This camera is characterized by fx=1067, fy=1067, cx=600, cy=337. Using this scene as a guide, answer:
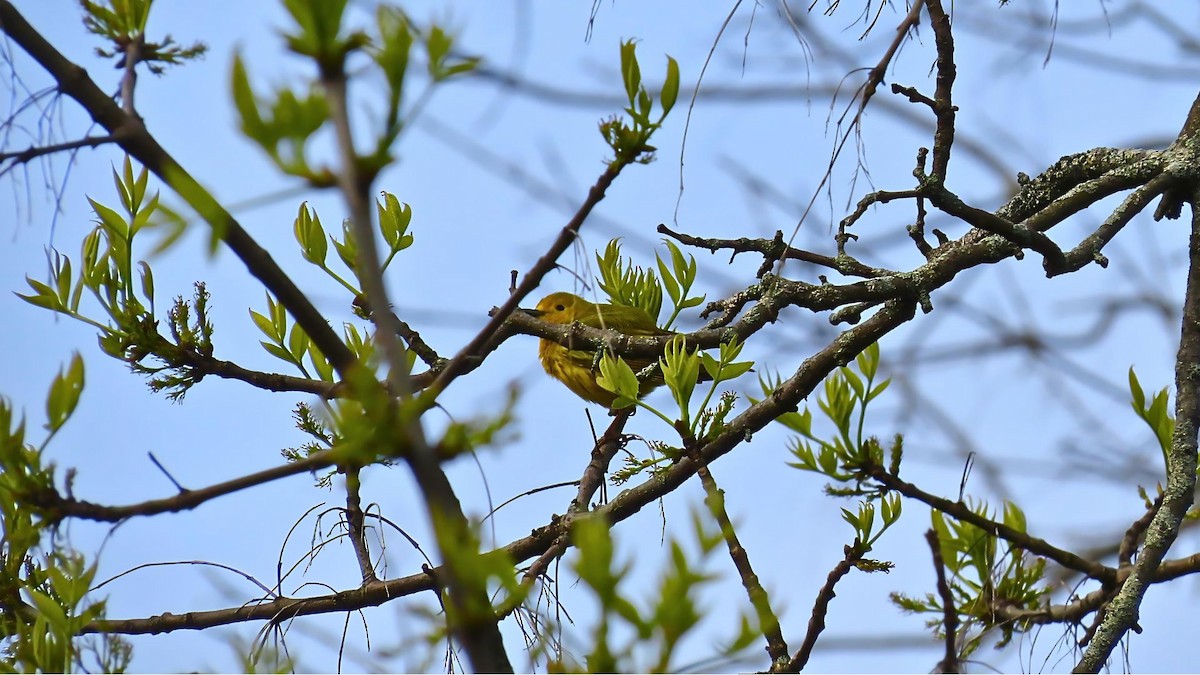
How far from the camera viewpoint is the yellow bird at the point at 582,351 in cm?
331

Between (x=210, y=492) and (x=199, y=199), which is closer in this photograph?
(x=199, y=199)

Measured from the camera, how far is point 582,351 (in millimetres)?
2875

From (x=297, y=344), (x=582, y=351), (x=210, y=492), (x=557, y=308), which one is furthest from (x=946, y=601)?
(x=557, y=308)

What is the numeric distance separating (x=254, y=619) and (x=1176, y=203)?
2.18 meters

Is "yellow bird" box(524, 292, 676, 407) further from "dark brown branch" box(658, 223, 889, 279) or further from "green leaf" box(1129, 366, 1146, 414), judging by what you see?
"green leaf" box(1129, 366, 1146, 414)

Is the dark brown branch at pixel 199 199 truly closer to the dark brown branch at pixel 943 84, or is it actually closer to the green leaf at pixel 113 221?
the green leaf at pixel 113 221

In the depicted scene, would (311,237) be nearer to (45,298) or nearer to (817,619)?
(45,298)

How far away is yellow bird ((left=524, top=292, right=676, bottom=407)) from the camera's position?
331 centimetres

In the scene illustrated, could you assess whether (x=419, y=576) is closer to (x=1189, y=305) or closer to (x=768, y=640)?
(x=768, y=640)

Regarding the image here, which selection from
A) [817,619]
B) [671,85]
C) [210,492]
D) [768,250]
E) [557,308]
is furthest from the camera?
[557,308]

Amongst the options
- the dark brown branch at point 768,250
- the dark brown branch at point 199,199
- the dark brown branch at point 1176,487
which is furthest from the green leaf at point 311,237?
the dark brown branch at point 1176,487

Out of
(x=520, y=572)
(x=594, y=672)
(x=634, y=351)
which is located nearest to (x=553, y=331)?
(x=634, y=351)

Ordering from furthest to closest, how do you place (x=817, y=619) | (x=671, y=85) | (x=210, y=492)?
(x=817, y=619) → (x=671, y=85) → (x=210, y=492)

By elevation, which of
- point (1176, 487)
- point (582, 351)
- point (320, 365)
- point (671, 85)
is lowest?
point (671, 85)
